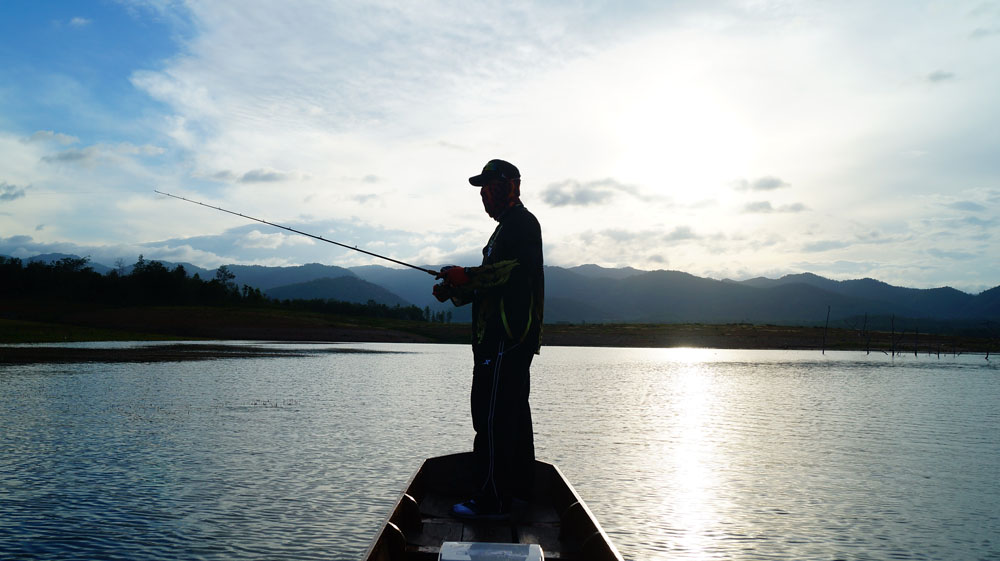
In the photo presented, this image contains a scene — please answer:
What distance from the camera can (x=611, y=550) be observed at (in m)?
5.07

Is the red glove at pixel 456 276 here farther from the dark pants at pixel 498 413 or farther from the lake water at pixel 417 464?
the lake water at pixel 417 464

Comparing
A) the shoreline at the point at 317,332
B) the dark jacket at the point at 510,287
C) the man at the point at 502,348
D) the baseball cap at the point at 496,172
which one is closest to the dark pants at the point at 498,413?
the man at the point at 502,348

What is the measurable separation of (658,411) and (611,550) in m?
20.4

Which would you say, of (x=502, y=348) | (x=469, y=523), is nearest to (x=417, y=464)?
(x=469, y=523)

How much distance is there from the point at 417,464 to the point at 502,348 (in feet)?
24.0

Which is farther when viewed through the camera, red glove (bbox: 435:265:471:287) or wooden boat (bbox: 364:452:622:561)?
red glove (bbox: 435:265:471:287)

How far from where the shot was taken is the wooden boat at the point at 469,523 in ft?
17.9

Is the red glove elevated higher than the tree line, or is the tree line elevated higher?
the tree line

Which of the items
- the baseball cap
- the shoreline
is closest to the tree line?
the shoreline

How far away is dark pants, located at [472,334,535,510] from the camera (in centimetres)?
699

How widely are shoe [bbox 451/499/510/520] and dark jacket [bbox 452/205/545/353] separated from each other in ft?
5.14

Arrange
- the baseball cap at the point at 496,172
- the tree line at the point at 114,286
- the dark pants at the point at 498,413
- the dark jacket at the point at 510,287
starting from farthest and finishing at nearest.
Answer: the tree line at the point at 114,286 → the baseball cap at the point at 496,172 → the dark pants at the point at 498,413 → the dark jacket at the point at 510,287

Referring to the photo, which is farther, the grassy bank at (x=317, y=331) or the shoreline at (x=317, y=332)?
the grassy bank at (x=317, y=331)

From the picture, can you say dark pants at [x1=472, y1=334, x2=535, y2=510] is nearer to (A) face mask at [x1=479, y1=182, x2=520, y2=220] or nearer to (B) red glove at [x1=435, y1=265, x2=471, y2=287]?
(B) red glove at [x1=435, y1=265, x2=471, y2=287]
